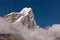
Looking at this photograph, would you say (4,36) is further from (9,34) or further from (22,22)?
(22,22)

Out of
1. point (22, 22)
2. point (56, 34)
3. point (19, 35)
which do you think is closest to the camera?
point (19, 35)

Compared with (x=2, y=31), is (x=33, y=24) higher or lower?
higher

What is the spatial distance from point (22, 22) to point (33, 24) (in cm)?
350

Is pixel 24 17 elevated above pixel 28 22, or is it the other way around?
pixel 24 17

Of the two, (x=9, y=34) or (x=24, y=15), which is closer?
(x=9, y=34)

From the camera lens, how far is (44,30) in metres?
45.4

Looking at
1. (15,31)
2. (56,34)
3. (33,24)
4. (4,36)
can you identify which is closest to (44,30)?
(33,24)

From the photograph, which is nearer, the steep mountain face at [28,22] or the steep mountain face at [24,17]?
the steep mountain face at [28,22]

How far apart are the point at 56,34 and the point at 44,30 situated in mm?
5936

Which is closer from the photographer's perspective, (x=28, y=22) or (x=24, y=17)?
(x=24, y=17)

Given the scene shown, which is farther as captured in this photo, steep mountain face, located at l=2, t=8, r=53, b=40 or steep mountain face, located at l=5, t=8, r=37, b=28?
steep mountain face, located at l=5, t=8, r=37, b=28

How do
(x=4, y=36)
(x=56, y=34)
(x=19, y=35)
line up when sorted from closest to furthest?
1. (x=4, y=36)
2. (x=19, y=35)
3. (x=56, y=34)

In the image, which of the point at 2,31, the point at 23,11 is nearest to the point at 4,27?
the point at 2,31

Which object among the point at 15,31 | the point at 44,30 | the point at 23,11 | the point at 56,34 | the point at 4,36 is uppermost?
the point at 23,11
